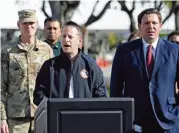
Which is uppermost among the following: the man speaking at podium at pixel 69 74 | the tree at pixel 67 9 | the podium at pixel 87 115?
the tree at pixel 67 9

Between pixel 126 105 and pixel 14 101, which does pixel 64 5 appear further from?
pixel 126 105

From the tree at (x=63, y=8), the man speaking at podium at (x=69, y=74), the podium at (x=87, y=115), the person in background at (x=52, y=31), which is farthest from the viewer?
the tree at (x=63, y=8)

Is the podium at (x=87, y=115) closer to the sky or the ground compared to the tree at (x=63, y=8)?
closer to the ground

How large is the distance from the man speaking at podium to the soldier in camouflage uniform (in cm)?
105

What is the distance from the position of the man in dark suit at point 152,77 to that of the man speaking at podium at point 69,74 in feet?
1.17

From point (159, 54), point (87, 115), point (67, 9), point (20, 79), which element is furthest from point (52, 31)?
point (67, 9)

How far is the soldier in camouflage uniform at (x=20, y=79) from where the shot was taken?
6676 mm

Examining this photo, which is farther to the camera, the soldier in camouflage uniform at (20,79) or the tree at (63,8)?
the tree at (63,8)

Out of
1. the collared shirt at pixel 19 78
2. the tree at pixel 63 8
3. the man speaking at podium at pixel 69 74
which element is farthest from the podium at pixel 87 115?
the tree at pixel 63 8

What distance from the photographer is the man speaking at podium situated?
5477 millimetres

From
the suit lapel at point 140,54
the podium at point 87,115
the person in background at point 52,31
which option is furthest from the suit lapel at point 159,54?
the person in background at point 52,31

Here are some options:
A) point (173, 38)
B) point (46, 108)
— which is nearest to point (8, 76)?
point (46, 108)

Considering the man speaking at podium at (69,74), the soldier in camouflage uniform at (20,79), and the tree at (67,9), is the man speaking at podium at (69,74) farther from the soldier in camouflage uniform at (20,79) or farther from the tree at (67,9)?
the tree at (67,9)

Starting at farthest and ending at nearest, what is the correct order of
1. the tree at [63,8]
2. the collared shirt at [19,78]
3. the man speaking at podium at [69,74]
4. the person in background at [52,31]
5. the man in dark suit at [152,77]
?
the tree at [63,8], the person in background at [52,31], the collared shirt at [19,78], the man in dark suit at [152,77], the man speaking at podium at [69,74]
